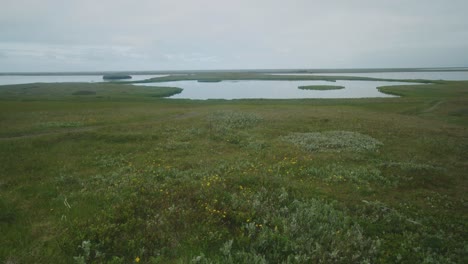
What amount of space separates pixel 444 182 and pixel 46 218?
53.6 feet

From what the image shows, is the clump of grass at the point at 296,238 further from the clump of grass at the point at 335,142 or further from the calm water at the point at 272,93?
the calm water at the point at 272,93

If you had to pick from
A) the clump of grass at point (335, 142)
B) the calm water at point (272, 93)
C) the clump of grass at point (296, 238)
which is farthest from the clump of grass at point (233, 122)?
the calm water at point (272, 93)

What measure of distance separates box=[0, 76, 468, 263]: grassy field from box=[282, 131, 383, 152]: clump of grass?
0.41 ft

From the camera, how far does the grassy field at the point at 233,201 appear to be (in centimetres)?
698

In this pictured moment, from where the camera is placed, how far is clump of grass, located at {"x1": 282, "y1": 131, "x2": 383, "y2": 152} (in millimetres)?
18125

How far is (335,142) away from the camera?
1930cm

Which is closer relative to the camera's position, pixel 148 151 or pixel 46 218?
pixel 46 218

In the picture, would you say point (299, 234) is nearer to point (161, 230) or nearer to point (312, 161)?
point (161, 230)

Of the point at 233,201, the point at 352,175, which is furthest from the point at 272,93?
the point at 233,201

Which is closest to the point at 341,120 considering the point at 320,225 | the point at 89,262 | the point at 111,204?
the point at 320,225

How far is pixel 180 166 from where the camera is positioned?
14273mm

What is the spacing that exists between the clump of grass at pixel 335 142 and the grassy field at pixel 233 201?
126 mm

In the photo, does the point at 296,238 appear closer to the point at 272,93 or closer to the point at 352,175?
the point at 352,175

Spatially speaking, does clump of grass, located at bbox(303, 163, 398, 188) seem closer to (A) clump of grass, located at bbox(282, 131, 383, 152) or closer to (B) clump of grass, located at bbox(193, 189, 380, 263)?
(B) clump of grass, located at bbox(193, 189, 380, 263)
